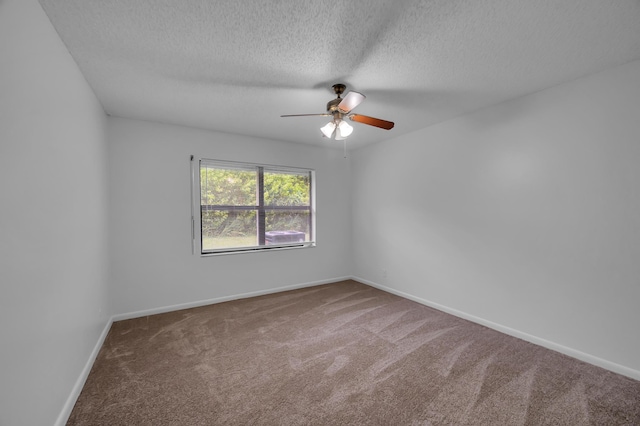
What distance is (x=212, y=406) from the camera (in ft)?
5.74

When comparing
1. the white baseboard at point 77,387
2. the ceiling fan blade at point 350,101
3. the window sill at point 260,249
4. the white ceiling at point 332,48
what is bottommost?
the white baseboard at point 77,387

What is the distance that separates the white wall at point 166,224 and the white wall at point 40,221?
1.05 meters

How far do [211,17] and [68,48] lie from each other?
3.73 ft

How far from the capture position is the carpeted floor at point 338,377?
1.68 metres

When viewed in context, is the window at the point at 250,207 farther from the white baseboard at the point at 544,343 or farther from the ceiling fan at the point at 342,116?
the white baseboard at the point at 544,343

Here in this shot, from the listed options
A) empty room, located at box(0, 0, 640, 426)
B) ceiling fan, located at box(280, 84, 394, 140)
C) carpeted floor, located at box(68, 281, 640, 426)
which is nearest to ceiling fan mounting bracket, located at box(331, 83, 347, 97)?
ceiling fan, located at box(280, 84, 394, 140)

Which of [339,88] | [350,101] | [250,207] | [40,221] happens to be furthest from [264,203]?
[40,221]

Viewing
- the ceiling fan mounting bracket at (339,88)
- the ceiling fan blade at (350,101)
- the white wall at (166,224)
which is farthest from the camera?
the white wall at (166,224)

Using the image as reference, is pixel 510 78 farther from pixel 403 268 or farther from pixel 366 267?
pixel 366 267

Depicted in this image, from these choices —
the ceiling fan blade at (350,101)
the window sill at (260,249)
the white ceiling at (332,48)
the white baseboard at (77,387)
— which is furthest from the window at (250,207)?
the ceiling fan blade at (350,101)

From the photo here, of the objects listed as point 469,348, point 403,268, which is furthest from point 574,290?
point 403,268

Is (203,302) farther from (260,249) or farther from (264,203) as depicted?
(264,203)

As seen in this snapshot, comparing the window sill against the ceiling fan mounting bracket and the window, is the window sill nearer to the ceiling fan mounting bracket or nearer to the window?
the window

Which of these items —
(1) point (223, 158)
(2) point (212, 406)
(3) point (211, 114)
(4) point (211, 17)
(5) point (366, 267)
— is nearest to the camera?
(4) point (211, 17)
